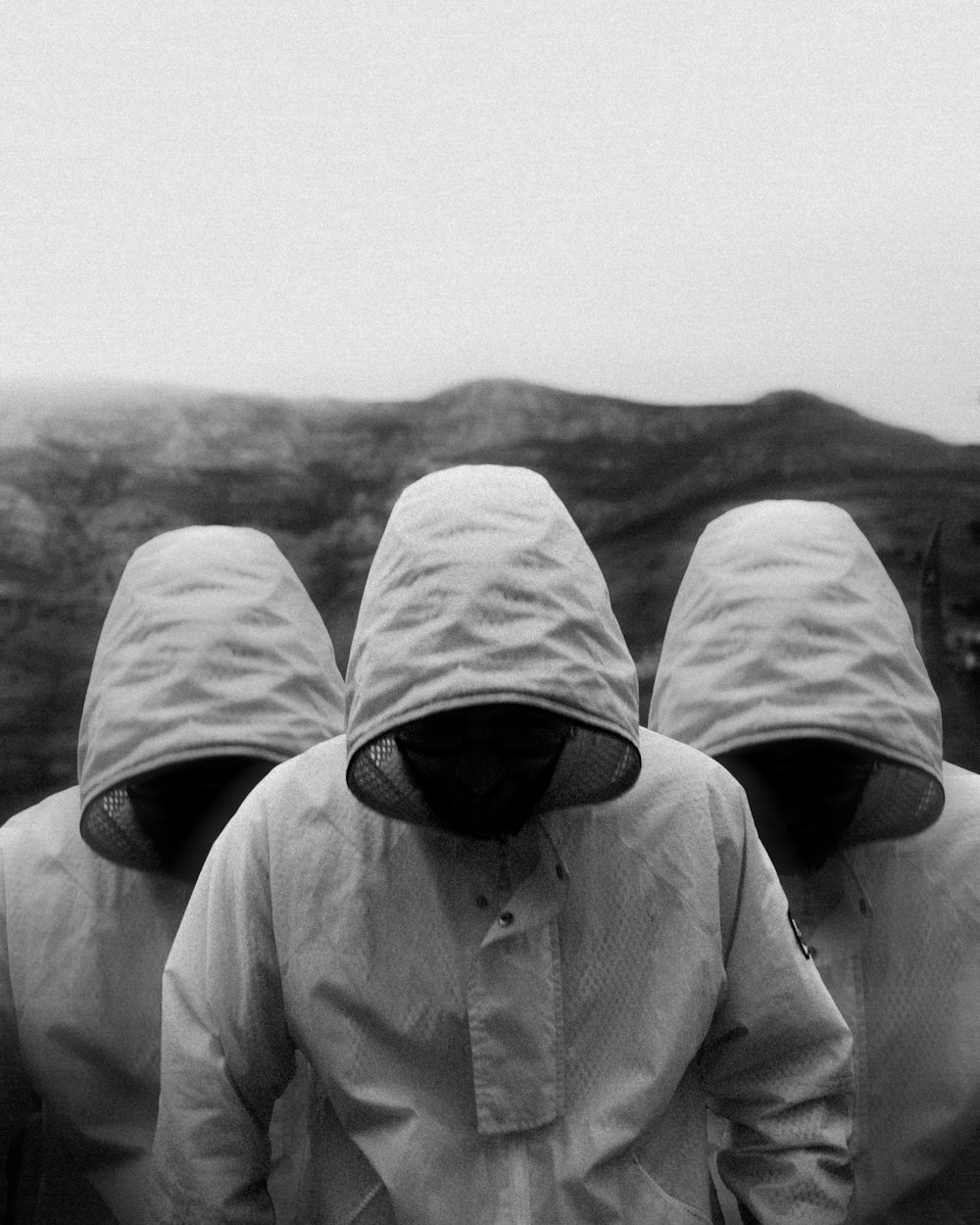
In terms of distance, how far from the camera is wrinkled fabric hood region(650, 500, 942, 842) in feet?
6.66

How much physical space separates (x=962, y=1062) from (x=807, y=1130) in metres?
0.61

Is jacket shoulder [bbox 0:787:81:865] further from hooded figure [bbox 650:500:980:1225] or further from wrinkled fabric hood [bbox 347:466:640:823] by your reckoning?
hooded figure [bbox 650:500:980:1225]

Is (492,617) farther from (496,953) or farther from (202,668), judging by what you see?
(202,668)

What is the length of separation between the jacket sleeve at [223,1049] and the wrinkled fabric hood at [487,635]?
17 cm

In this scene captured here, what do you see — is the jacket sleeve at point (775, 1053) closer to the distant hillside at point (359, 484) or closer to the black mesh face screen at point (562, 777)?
the black mesh face screen at point (562, 777)

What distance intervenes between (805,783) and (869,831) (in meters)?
0.13

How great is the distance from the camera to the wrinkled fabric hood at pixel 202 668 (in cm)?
199

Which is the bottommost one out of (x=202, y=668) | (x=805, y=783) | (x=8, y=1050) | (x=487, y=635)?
(x=8, y=1050)

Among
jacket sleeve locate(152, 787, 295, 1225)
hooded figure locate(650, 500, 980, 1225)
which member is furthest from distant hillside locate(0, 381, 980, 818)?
jacket sleeve locate(152, 787, 295, 1225)

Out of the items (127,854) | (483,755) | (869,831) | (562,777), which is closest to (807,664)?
(869,831)

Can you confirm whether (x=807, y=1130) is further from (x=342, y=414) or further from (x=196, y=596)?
(x=342, y=414)

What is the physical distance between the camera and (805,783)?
2.10m

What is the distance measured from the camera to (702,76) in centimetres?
292

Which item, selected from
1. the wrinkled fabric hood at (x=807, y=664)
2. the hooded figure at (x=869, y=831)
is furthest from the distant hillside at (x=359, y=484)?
the hooded figure at (x=869, y=831)
